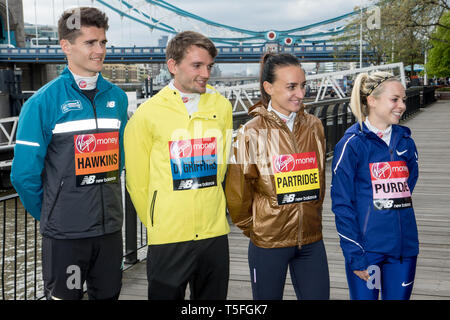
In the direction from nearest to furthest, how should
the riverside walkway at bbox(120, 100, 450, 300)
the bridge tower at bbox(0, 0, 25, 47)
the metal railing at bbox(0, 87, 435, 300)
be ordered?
the riverside walkway at bbox(120, 100, 450, 300) < the metal railing at bbox(0, 87, 435, 300) < the bridge tower at bbox(0, 0, 25, 47)

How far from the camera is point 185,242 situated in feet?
7.70

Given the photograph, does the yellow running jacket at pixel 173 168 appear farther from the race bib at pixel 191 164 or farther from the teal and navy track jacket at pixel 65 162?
→ the teal and navy track jacket at pixel 65 162

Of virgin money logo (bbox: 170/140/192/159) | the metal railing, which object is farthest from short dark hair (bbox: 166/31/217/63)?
the metal railing

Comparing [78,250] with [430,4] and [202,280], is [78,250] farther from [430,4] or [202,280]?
[430,4]

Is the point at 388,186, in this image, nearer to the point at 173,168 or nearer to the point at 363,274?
the point at 363,274

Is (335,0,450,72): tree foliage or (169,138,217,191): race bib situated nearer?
(169,138,217,191): race bib

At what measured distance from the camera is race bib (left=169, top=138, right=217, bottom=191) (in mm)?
2342

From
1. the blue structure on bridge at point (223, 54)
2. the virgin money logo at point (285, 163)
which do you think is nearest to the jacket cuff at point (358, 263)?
the virgin money logo at point (285, 163)

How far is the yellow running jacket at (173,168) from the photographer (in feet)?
7.68

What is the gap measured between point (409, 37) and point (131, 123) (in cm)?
3258

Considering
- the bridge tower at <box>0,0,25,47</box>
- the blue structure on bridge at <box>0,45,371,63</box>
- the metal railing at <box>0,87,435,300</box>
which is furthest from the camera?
the blue structure on bridge at <box>0,45,371,63</box>

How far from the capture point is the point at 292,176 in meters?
2.38

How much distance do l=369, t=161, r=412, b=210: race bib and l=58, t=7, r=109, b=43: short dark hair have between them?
4.67ft

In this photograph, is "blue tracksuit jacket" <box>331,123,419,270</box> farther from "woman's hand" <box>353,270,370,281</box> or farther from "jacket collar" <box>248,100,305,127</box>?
"jacket collar" <box>248,100,305,127</box>
